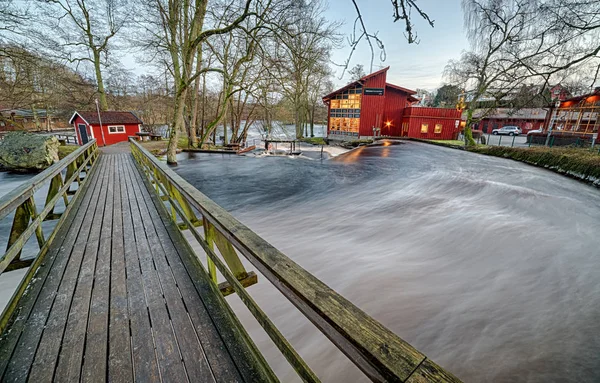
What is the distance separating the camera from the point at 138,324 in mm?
1777

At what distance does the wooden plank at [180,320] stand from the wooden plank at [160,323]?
3 centimetres

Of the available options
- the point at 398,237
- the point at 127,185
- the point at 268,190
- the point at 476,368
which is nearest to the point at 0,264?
the point at 127,185

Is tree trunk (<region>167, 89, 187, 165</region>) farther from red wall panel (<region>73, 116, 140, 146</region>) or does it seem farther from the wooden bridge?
red wall panel (<region>73, 116, 140, 146</region>)

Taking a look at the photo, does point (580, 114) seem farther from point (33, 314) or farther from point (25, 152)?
point (25, 152)

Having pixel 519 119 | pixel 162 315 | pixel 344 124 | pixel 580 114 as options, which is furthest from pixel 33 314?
pixel 519 119

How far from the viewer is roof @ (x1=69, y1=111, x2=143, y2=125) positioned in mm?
20583

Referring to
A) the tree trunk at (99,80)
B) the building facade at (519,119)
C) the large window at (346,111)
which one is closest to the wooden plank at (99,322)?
the large window at (346,111)

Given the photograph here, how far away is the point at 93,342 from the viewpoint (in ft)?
5.31

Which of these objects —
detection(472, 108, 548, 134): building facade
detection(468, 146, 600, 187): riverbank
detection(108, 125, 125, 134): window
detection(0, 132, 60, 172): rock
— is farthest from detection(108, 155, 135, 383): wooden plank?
detection(472, 108, 548, 134): building facade

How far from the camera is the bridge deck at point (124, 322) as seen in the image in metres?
1.42

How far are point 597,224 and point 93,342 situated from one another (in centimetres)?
1093

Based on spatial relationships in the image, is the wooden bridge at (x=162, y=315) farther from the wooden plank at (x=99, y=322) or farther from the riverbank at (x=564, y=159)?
the riverbank at (x=564, y=159)

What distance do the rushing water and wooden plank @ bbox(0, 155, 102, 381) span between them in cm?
234

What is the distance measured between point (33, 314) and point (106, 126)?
24.9 m
